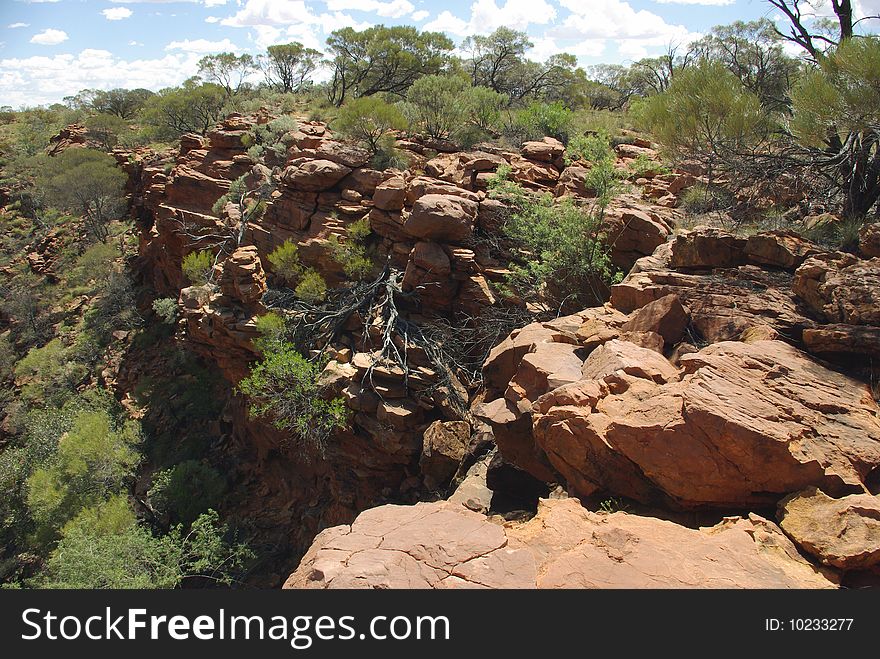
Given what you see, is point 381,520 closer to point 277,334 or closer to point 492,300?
point 492,300

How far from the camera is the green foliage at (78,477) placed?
11242mm

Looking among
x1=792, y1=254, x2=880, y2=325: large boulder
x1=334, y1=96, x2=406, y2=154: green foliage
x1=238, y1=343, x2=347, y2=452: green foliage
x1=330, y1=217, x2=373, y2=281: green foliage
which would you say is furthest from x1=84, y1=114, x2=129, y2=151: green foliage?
x1=792, y1=254, x2=880, y2=325: large boulder

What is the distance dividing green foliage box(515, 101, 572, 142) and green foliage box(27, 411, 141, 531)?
15.4 meters

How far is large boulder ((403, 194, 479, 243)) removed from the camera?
10578 mm

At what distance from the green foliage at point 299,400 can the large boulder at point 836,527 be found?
7442 millimetres

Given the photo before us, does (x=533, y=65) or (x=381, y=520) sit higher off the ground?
(x=533, y=65)

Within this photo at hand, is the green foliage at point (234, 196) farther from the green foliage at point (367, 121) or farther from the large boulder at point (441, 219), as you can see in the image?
the large boulder at point (441, 219)

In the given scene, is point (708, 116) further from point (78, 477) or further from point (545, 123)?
point (78, 477)

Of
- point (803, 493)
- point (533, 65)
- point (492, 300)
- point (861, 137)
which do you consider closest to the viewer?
point (803, 493)

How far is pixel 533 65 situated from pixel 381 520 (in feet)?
92.7

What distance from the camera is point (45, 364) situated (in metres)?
17.3

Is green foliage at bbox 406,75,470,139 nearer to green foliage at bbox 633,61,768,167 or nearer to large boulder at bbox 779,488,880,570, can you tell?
green foliage at bbox 633,61,768,167

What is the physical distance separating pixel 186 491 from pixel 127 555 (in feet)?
8.29

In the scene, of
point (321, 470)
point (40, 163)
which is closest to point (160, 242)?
point (321, 470)
